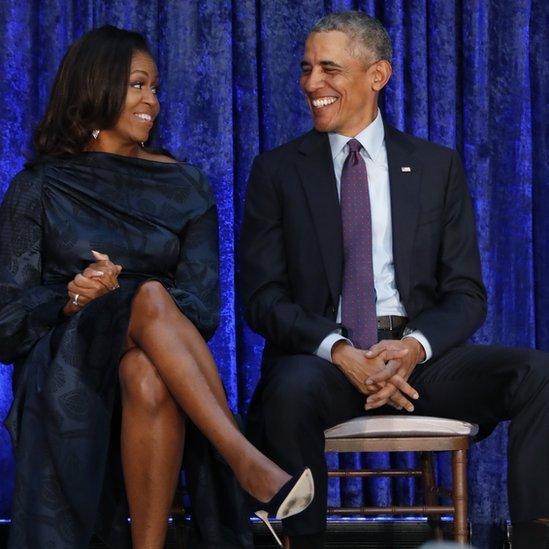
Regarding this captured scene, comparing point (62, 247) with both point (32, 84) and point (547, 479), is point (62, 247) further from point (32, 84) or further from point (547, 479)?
point (547, 479)

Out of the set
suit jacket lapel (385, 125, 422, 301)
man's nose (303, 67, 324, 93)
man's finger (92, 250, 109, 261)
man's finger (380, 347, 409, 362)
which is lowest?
man's finger (380, 347, 409, 362)

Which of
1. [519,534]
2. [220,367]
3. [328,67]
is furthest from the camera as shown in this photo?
[220,367]

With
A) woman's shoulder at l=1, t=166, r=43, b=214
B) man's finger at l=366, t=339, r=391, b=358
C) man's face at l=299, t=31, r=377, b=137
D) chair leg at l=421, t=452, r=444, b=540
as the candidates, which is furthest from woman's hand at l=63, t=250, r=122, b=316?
Result: chair leg at l=421, t=452, r=444, b=540

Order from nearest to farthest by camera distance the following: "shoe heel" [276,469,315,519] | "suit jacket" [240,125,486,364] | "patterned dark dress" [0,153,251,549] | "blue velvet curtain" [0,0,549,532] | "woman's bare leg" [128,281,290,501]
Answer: "shoe heel" [276,469,315,519] < "woman's bare leg" [128,281,290,501] < "patterned dark dress" [0,153,251,549] < "suit jacket" [240,125,486,364] < "blue velvet curtain" [0,0,549,532]

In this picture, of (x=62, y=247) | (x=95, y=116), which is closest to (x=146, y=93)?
(x=95, y=116)

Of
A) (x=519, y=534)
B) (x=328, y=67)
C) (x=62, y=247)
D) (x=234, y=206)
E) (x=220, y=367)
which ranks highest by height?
(x=328, y=67)

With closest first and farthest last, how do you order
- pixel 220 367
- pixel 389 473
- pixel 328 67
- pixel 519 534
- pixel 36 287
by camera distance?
1. pixel 519 534
2. pixel 36 287
3. pixel 328 67
4. pixel 389 473
5. pixel 220 367

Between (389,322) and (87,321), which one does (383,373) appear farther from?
(87,321)

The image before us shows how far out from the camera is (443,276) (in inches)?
118

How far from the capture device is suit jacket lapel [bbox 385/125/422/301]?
2.93 metres

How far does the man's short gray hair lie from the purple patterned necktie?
0.27 m

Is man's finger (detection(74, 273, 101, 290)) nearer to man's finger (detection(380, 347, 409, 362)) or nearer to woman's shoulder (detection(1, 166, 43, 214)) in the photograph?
woman's shoulder (detection(1, 166, 43, 214))

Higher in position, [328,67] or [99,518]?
[328,67]

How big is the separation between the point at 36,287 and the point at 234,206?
0.94 m
